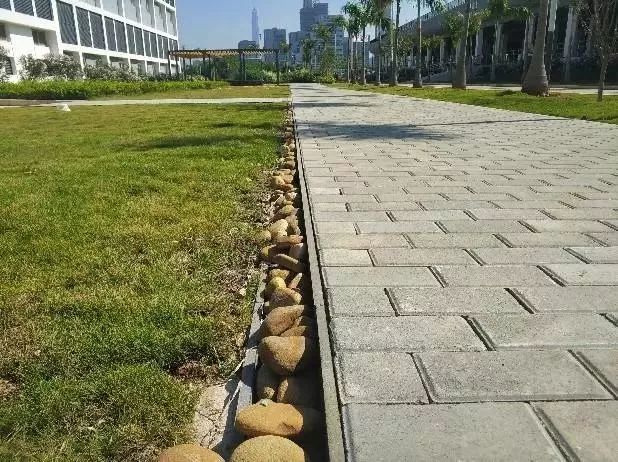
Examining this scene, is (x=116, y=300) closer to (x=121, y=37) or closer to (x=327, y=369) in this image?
(x=327, y=369)

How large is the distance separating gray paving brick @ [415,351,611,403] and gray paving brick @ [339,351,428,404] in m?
0.05

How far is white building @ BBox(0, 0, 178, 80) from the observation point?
4653cm

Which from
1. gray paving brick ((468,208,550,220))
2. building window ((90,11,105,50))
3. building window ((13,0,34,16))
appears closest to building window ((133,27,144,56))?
building window ((90,11,105,50))

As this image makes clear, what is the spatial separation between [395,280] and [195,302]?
1.03 metres

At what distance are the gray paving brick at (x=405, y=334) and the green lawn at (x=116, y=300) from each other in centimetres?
52

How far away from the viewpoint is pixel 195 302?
8.64ft

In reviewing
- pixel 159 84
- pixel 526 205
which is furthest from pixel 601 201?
pixel 159 84

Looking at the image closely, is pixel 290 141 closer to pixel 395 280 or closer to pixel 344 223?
pixel 344 223

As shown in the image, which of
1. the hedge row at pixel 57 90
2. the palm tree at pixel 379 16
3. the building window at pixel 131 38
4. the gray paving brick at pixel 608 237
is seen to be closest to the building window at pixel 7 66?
the hedge row at pixel 57 90

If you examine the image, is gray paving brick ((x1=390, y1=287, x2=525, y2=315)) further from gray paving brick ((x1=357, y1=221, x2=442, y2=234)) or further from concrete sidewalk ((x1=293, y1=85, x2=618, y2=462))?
gray paving brick ((x1=357, y1=221, x2=442, y2=234))

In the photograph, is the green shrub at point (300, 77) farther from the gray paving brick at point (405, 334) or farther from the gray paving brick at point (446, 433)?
the gray paving brick at point (446, 433)

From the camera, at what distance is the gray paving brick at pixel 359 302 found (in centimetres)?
233

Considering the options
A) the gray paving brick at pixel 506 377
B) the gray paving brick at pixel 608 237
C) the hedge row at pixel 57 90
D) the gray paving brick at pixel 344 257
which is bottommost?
the gray paving brick at pixel 506 377

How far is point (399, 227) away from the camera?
3.59 metres
